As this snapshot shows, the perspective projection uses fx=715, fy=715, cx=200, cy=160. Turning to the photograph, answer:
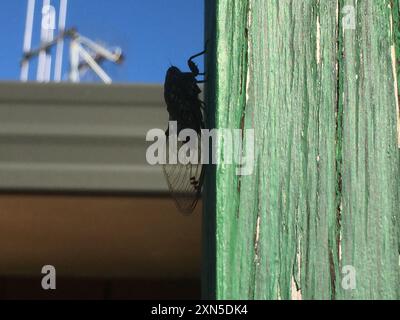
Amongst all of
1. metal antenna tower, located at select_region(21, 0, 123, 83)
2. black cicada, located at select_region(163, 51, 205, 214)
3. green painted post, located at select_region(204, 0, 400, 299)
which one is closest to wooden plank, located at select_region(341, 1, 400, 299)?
green painted post, located at select_region(204, 0, 400, 299)

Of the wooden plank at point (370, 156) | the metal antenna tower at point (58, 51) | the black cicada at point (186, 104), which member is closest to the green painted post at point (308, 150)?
the wooden plank at point (370, 156)

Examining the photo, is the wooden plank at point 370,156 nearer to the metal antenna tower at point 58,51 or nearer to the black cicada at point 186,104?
the black cicada at point 186,104

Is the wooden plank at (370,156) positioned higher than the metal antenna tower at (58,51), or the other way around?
the metal antenna tower at (58,51)

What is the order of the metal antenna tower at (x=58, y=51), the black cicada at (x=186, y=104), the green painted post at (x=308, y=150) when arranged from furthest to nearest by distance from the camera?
the metal antenna tower at (x=58, y=51) < the black cicada at (x=186, y=104) < the green painted post at (x=308, y=150)

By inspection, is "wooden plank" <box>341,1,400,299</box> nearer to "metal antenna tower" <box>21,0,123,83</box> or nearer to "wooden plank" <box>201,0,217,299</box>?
"wooden plank" <box>201,0,217,299</box>

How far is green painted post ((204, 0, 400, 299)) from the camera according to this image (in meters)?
0.44

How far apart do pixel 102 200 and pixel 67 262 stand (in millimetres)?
1569

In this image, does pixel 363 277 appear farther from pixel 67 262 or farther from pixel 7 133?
pixel 67 262

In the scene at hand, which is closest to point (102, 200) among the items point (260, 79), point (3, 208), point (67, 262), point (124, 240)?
point (3, 208)

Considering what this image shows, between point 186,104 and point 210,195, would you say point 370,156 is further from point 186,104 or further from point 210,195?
point 186,104

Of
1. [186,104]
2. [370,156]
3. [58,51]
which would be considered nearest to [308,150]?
[370,156]

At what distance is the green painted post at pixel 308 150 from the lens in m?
0.44
